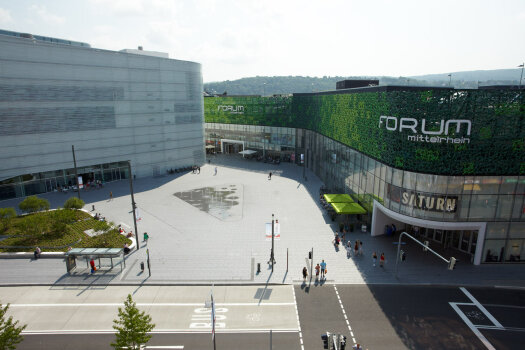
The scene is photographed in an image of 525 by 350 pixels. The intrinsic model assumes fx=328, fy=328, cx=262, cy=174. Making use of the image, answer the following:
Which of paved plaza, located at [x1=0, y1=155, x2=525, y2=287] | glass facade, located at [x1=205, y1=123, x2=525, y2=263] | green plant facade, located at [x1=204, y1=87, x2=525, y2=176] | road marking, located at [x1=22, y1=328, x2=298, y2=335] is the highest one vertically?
green plant facade, located at [x1=204, y1=87, x2=525, y2=176]

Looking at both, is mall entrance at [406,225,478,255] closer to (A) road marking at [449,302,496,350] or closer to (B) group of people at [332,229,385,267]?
(B) group of people at [332,229,385,267]

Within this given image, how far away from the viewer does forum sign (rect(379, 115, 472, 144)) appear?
24.9 meters

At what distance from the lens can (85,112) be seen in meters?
48.6

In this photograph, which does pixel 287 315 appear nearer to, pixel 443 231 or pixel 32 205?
pixel 443 231

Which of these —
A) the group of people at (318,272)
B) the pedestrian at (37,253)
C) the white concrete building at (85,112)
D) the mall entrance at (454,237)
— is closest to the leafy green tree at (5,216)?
the pedestrian at (37,253)

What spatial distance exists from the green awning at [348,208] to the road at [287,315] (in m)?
10.9

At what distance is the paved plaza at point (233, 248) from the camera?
2570cm

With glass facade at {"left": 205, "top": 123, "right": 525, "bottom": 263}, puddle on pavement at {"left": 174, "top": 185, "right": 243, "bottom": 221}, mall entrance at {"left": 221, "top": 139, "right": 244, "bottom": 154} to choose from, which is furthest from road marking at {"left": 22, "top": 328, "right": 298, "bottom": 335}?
mall entrance at {"left": 221, "top": 139, "right": 244, "bottom": 154}

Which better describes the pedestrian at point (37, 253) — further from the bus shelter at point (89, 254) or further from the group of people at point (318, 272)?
the group of people at point (318, 272)

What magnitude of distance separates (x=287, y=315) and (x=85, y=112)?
43182 millimetres

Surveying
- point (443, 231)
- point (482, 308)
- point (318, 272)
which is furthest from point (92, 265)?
point (443, 231)

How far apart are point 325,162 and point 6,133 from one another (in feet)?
146

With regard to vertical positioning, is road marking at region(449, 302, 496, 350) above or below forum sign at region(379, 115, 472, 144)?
below

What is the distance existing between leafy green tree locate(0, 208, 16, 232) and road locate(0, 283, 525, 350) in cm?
1227
